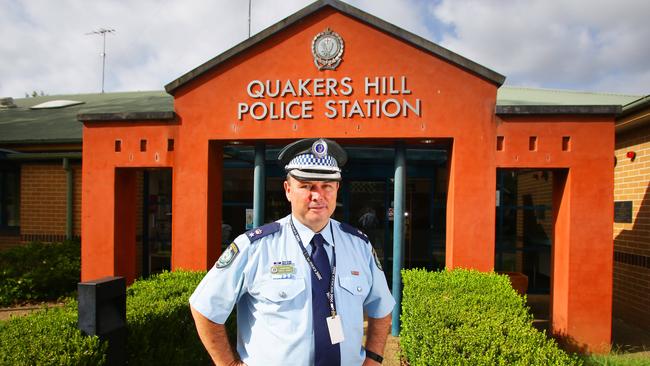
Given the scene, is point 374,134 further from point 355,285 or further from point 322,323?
point 322,323

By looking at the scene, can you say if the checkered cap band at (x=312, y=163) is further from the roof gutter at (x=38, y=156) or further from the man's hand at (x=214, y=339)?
the roof gutter at (x=38, y=156)

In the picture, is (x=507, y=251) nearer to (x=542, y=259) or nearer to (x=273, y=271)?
(x=542, y=259)

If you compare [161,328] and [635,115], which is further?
[635,115]

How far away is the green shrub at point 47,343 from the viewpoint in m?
2.80

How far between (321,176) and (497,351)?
2026 mm

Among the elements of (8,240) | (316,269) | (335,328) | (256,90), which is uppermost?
(256,90)

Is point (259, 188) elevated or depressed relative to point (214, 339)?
elevated

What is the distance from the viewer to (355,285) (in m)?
2.41

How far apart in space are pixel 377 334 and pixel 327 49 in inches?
183

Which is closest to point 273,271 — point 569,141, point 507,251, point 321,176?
point 321,176

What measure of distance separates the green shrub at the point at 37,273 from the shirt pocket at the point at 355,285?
8.40 m

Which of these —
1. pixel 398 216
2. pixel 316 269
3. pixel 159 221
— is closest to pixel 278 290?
pixel 316 269

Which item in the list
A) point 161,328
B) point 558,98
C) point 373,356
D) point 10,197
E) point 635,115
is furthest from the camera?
point 558,98

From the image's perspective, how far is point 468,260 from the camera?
6.06 metres
